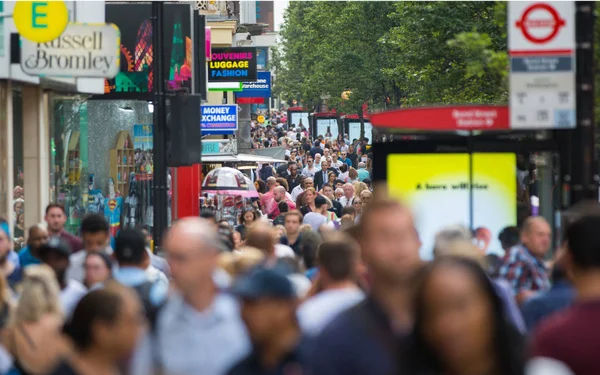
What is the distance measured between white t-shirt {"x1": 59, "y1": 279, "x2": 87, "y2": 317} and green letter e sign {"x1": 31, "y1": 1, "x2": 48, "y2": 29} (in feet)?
20.0

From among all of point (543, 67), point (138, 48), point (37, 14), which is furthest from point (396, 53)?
point (543, 67)

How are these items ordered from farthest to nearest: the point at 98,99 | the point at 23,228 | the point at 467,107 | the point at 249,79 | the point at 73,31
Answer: the point at 249,79
the point at 98,99
the point at 23,228
the point at 73,31
the point at 467,107

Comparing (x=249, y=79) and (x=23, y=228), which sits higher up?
(x=249, y=79)

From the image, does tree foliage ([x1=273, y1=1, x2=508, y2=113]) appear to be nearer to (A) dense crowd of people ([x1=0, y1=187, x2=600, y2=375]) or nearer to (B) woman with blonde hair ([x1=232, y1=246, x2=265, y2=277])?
(B) woman with blonde hair ([x1=232, y1=246, x2=265, y2=277])

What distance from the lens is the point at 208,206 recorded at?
26.2 meters

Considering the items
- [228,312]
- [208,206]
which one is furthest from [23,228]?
[228,312]

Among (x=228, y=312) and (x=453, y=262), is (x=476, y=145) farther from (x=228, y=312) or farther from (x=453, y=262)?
(x=453, y=262)

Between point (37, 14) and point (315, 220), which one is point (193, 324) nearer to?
point (37, 14)

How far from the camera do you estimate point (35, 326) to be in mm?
6602

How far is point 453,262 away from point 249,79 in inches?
1158

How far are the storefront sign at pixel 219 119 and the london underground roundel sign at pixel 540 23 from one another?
22.3 metres

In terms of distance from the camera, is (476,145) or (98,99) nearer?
(476,145)

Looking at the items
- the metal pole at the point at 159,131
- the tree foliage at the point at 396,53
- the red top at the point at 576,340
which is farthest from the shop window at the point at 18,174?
the red top at the point at 576,340

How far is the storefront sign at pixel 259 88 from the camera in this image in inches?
1740
